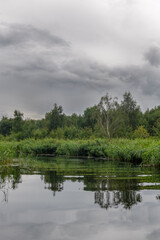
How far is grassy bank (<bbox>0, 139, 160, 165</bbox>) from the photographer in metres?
15.1

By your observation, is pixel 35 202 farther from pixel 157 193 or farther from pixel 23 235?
pixel 157 193

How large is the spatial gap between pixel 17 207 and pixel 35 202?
0.56 meters

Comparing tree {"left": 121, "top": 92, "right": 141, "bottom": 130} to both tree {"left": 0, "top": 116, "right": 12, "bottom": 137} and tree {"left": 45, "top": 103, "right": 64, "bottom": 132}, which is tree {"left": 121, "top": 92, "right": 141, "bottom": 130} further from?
tree {"left": 0, "top": 116, "right": 12, "bottom": 137}

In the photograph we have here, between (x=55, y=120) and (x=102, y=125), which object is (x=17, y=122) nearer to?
(x=55, y=120)

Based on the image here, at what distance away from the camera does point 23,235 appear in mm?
4148

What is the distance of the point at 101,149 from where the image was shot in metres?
24.8

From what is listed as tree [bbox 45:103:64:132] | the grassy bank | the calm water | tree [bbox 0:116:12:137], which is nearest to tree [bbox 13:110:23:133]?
tree [bbox 45:103:64:132]

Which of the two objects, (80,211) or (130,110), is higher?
(130,110)

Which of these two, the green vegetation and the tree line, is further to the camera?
the tree line

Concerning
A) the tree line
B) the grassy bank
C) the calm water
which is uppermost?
the tree line

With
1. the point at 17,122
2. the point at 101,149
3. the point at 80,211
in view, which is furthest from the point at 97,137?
the point at 80,211

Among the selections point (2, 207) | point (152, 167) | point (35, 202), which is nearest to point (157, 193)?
point (35, 202)

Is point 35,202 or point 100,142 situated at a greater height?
point 100,142

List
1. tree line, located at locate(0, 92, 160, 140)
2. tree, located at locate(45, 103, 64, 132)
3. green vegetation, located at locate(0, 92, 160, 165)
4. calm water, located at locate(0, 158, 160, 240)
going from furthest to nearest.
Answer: tree, located at locate(45, 103, 64, 132), tree line, located at locate(0, 92, 160, 140), green vegetation, located at locate(0, 92, 160, 165), calm water, located at locate(0, 158, 160, 240)
